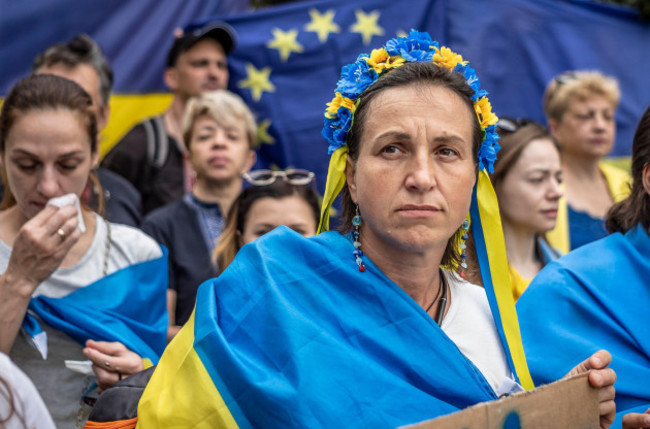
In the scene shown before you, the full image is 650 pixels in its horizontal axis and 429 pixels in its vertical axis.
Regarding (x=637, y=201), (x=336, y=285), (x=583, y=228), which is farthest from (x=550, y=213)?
(x=336, y=285)

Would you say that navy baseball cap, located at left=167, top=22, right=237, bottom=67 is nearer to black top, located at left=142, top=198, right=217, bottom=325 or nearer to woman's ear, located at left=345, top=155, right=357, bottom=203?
black top, located at left=142, top=198, right=217, bottom=325

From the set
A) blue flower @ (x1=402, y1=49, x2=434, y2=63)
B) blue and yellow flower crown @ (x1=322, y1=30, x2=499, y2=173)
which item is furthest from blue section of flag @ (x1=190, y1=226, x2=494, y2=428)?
blue flower @ (x1=402, y1=49, x2=434, y2=63)

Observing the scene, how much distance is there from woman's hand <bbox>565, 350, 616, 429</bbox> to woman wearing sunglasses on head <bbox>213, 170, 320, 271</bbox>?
6.04ft

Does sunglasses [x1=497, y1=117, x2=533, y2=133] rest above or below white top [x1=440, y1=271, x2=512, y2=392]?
above

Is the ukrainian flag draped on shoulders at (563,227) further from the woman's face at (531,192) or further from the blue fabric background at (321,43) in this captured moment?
the blue fabric background at (321,43)

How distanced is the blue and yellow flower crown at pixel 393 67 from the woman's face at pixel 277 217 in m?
1.40

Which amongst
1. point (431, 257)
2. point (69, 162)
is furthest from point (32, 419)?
point (69, 162)

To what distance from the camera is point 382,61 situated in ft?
Answer: 8.75

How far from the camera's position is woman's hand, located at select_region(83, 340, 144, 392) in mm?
3055

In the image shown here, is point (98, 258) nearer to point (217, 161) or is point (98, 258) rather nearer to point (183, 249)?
point (183, 249)

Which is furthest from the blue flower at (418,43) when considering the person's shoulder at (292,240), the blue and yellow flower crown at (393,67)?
the person's shoulder at (292,240)

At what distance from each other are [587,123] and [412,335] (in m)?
3.66

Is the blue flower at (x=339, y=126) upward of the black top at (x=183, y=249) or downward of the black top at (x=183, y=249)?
upward

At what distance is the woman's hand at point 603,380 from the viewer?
240 centimetres
